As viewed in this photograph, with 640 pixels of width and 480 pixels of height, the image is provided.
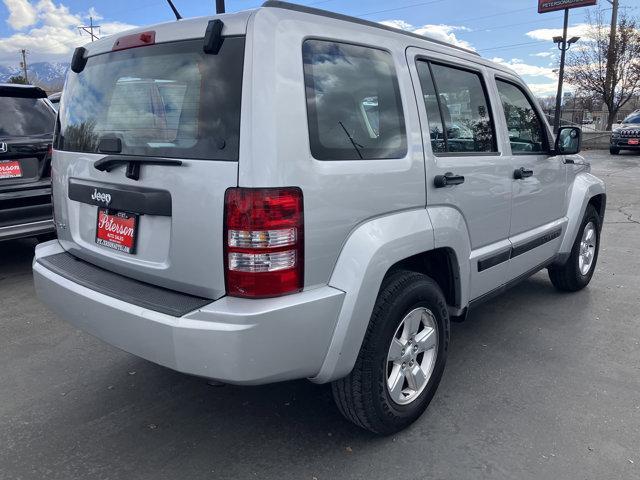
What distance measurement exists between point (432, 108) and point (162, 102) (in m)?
1.41

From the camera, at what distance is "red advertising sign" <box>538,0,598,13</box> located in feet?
97.7

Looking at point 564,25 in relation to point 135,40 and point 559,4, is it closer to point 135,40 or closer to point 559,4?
point 559,4

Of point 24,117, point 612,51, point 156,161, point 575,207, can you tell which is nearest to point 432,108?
point 156,161

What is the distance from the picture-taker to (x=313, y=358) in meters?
2.19

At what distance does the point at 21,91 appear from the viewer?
5.40m

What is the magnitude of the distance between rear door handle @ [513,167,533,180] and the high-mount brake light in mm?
2346

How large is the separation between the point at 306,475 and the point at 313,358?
0.61 m

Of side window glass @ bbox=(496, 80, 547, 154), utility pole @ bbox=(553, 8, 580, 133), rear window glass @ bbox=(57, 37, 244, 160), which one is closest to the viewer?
rear window glass @ bbox=(57, 37, 244, 160)

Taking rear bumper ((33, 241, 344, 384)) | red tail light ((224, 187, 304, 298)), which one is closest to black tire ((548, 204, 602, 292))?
rear bumper ((33, 241, 344, 384))

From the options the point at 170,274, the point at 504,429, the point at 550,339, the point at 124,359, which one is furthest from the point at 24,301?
the point at 550,339

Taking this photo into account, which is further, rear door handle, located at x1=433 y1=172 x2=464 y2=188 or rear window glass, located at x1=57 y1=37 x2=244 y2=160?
rear door handle, located at x1=433 y1=172 x2=464 y2=188

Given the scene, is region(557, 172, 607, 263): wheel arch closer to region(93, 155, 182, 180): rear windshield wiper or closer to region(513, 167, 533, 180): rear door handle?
region(513, 167, 533, 180): rear door handle

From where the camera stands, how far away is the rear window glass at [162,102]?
83.0 inches

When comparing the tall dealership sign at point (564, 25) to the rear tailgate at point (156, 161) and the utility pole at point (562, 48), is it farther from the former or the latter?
the rear tailgate at point (156, 161)
